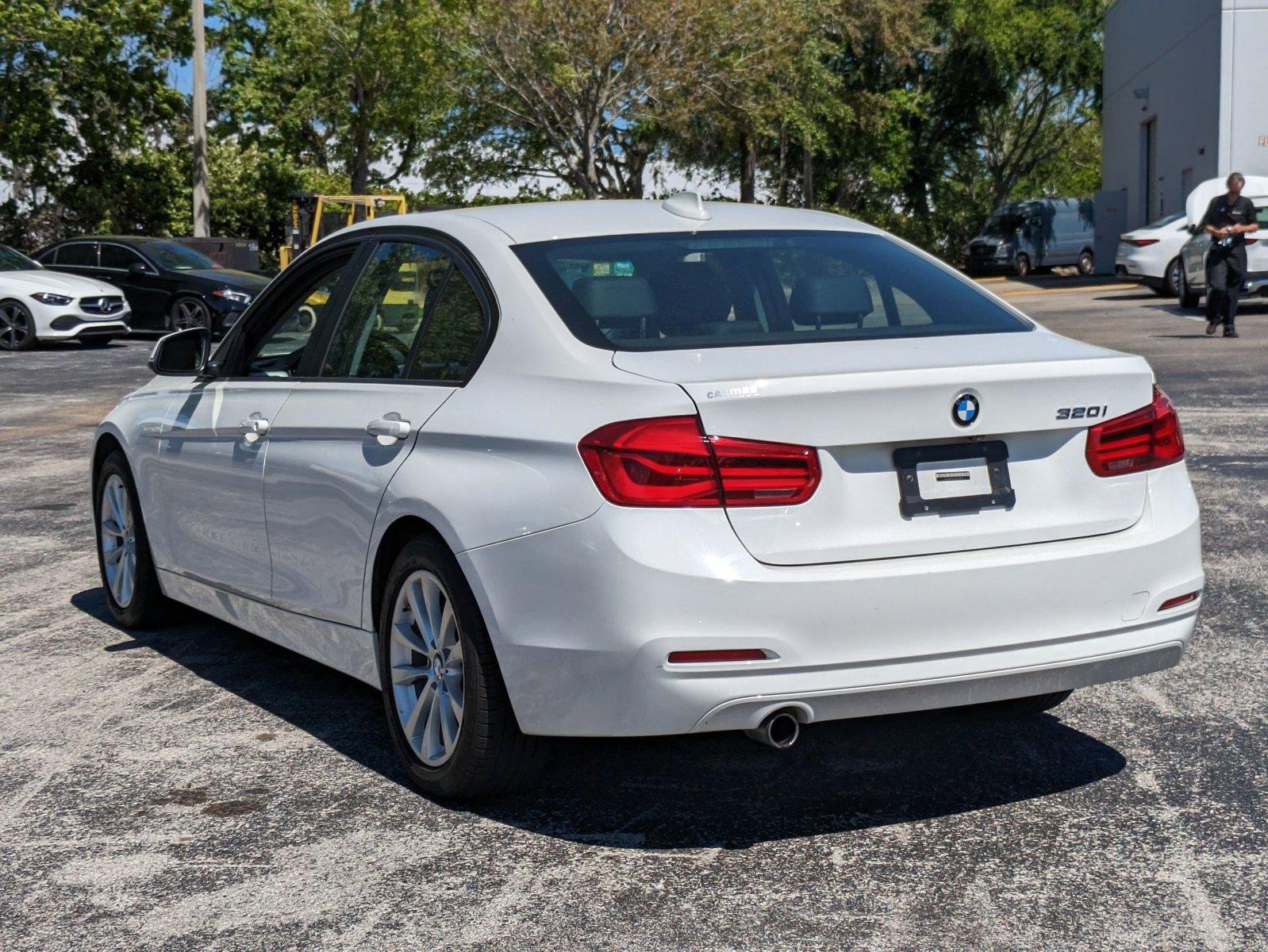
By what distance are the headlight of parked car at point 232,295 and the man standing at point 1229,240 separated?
13.3 m

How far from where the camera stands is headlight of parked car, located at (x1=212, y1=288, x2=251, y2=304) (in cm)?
2512

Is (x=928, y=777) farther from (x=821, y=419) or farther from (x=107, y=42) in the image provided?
(x=107, y=42)

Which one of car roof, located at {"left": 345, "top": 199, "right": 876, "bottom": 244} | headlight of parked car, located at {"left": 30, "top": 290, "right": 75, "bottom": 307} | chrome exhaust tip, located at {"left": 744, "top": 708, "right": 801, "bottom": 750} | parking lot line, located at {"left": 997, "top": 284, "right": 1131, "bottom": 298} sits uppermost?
car roof, located at {"left": 345, "top": 199, "right": 876, "bottom": 244}

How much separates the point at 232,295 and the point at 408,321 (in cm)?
2130

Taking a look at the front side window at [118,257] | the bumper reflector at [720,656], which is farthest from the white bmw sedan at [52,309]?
the bumper reflector at [720,656]

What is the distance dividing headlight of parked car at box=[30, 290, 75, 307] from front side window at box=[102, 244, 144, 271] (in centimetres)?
245

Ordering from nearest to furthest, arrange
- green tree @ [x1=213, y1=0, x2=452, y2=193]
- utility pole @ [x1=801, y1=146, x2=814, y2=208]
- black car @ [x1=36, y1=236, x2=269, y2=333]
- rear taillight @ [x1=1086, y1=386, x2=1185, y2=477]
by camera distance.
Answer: rear taillight @ [x1=1086, y1=386, x2=1185, y2=477]
black car @ [x1=36, y1=236, x2=269, y2=333]
green tree @ [x1=213, y1=0, x2=452, y2=193]
utility pole @ [x1=801, y1=146, x2=814, y2=208]

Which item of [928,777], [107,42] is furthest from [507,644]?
[107,42]

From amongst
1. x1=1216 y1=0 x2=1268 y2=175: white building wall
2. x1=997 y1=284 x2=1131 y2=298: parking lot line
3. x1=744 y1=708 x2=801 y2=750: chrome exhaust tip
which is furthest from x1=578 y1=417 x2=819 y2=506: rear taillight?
x1=997 y1=284 x2=1131 y2=298: parking lot line

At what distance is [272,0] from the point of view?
5050cm

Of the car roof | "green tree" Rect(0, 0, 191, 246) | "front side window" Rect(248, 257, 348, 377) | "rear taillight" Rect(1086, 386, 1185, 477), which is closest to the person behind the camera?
"rear taillight" Rect(1086, 386, 1185, 477)

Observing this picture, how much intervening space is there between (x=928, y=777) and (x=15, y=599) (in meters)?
4.46

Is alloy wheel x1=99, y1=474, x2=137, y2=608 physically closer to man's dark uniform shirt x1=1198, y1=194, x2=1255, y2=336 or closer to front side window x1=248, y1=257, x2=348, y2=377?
front side window x1=248, y1=257, x2=348, y2=377

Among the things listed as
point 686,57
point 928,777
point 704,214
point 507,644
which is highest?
point 686,57
